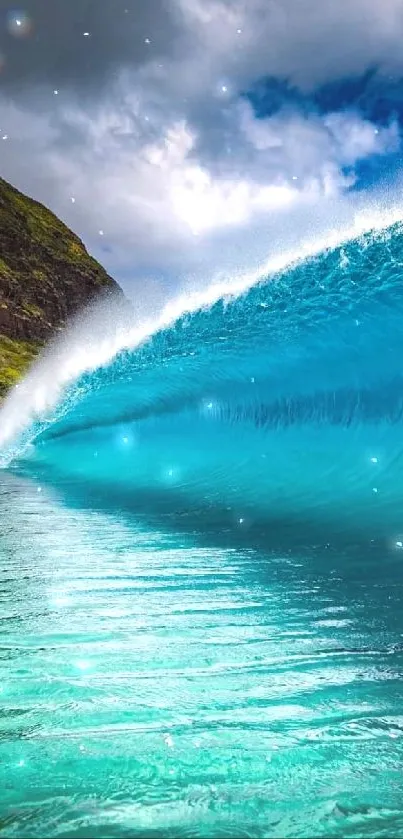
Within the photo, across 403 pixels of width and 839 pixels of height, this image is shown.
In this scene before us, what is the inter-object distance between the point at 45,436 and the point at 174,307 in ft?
20.8

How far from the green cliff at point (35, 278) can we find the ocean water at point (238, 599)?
63.3 meters

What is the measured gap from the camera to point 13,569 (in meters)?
4.21

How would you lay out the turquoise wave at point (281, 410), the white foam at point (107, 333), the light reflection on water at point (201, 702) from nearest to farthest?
the light reflection on water at point (201, 702) < the turquoise wave at point (281, 410) < the white foam at point (107, 333)

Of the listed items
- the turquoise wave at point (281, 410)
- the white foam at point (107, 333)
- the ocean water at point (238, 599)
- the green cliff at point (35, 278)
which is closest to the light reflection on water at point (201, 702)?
the ocean water at point (238, 599)

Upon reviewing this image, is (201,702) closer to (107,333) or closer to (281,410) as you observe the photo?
(281,410)

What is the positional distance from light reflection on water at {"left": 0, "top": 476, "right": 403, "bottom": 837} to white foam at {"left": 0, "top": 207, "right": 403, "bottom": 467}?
5678 millimetres

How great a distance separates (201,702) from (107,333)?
12487 millimetres

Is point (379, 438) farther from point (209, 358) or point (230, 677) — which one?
point (230, 677)

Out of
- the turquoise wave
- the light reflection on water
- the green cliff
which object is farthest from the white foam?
the green cliff

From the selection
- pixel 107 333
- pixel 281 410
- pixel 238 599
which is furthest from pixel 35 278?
pixel 238 599

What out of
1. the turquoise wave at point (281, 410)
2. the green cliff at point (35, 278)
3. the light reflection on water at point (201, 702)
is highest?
the green cliff at point (35, 278)

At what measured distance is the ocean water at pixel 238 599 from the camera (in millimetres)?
1690

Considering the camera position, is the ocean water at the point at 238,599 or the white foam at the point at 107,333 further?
the white foam at the point at 107,333

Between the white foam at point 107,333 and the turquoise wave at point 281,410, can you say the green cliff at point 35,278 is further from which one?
the turquoise wave at point 281,410
